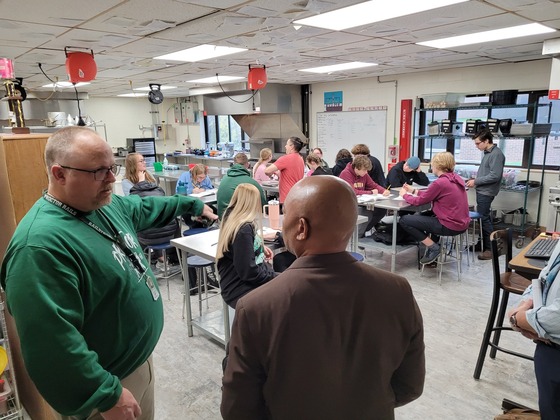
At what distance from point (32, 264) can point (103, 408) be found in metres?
0.46

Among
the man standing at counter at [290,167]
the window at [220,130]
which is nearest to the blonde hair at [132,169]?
the man standing at counter at [290,167]

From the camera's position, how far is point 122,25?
112 inches

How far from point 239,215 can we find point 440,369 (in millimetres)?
1709

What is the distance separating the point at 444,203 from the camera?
3.98m

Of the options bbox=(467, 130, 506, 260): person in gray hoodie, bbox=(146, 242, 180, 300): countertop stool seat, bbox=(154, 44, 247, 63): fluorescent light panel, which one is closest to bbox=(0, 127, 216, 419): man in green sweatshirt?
bbox=(146, 242, 180, 300): countertop stool seat

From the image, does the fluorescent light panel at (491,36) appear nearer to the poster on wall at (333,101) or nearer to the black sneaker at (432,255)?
the black sneaker at (432,255)

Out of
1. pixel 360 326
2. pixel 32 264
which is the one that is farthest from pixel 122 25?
pixel 360 326

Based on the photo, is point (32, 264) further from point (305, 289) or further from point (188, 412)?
point (188, 412)

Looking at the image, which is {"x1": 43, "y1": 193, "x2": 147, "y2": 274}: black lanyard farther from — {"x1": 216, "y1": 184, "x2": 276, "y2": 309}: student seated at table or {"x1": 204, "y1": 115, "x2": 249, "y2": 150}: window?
{"x1": 204, "y1": 115, "x2": 249, "y2": 150}: window

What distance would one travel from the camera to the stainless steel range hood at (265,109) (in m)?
7.57

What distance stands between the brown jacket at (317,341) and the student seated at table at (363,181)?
3.76 metres

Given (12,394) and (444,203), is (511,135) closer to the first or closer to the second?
(444,203)

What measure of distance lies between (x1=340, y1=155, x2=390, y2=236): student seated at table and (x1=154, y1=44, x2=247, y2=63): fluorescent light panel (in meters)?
1.84

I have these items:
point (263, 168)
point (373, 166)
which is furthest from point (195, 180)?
point (373, 166)
